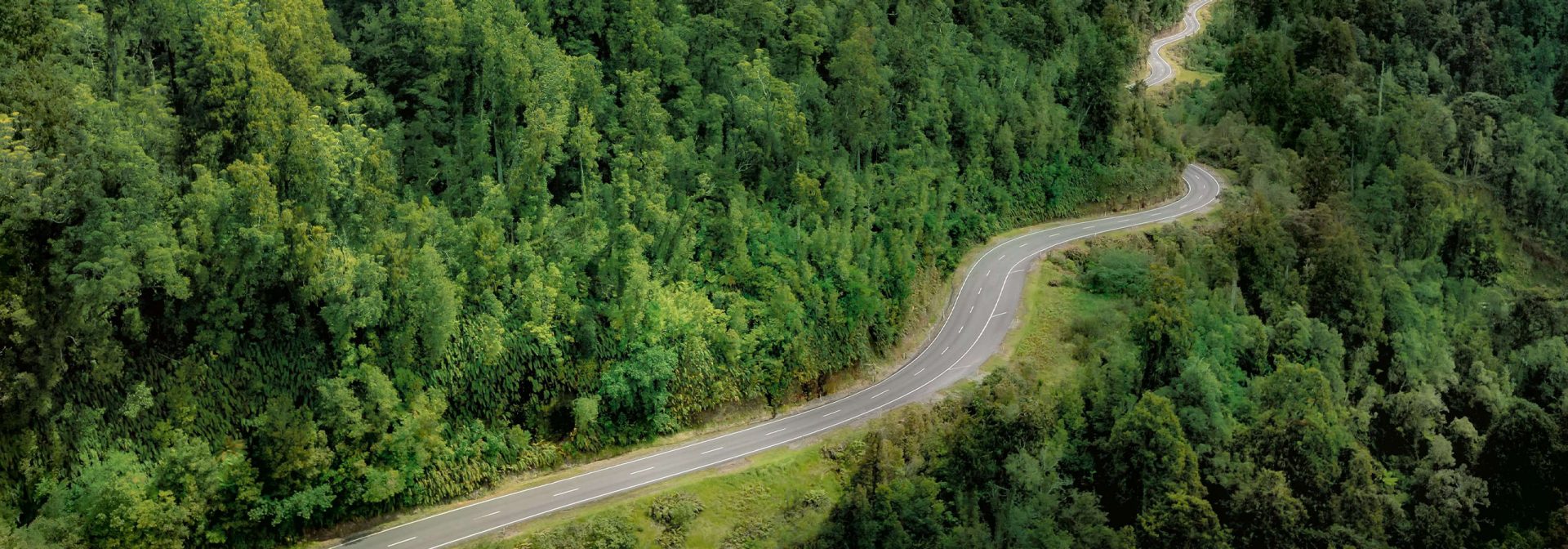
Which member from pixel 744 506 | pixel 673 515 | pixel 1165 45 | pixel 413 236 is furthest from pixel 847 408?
pixel 1165 45

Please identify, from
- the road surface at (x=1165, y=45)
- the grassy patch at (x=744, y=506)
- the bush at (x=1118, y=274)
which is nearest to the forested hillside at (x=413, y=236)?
the grassy patch at (x=744, y=506)

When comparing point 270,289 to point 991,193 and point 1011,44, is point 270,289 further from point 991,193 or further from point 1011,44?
point 1011,44

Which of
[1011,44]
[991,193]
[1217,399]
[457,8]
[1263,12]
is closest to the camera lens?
[457,8]

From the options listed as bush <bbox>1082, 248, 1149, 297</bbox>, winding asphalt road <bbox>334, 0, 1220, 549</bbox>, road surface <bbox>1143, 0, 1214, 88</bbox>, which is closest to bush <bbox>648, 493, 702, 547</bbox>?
winding asphalt road <bbox>334, 0, 1220, 549</bbox>

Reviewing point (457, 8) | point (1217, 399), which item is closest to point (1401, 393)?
point (1217, 399)

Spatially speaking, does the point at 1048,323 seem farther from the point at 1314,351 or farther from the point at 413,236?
the point at 413,236
